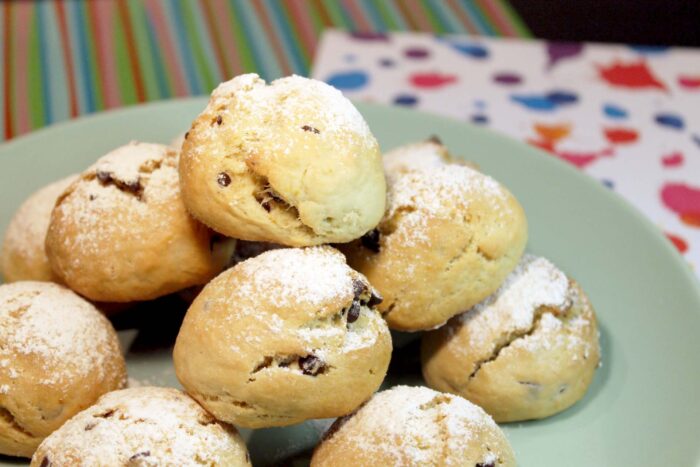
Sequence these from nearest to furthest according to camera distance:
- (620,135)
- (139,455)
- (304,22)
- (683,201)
→ (139,455) → (683,201) → (620,135) → (304,22)

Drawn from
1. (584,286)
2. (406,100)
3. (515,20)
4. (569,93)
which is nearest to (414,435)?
(584,286)

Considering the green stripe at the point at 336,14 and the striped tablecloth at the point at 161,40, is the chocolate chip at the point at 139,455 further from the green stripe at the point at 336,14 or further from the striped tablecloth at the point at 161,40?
the green stripe at the point at 336,14

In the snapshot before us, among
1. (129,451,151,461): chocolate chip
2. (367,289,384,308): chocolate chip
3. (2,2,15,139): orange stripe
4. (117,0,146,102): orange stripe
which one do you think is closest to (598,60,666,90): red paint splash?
(117,0,146,102): orange stripe

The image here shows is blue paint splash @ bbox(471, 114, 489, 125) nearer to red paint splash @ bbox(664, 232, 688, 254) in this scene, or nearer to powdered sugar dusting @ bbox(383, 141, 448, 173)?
red paint splash @ bbox(664, 232, 688, 254)

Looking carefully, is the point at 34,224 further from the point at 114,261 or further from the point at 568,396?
the point at 568,396

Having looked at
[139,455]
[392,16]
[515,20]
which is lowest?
[515,20]

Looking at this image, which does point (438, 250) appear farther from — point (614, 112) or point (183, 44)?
point (183, 44)

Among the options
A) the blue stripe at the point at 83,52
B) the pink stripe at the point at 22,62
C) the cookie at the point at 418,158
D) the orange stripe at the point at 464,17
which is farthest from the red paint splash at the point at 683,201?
the pink stripe at the point at 22,62
